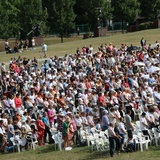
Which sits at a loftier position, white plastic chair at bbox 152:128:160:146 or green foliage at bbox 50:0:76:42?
green foliage at bbox 50:0:76:42

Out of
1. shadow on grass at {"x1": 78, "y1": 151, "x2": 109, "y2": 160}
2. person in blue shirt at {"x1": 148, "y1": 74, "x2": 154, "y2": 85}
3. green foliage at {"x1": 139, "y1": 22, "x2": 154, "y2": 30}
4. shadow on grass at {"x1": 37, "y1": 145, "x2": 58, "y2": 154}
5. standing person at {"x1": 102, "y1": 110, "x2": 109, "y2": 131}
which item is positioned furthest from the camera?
green foliage at {"x1": 139, "y1": 22, "x2": 154, "y2": 30}

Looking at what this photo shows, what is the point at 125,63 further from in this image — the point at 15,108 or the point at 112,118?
the point at 112,118

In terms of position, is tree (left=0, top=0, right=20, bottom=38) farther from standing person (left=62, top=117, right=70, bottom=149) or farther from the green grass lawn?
standing person (left=62, top=117, right=70, bottom=149)

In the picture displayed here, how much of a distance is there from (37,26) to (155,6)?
1869 cm

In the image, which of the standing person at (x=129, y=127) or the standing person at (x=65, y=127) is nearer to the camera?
the standing person at (x=129, y=127)

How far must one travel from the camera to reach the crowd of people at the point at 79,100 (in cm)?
2183

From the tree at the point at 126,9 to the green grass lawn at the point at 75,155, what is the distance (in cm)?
5631

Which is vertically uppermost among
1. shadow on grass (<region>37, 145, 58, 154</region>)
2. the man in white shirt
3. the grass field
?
the man in white shirt

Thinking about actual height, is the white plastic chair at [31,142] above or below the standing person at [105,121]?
below

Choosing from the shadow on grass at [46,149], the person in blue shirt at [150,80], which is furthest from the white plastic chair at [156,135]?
the person in blue shirt at [150,80]

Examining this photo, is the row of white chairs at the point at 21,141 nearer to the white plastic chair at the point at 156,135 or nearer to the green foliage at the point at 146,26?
the white plastic chair at the point at 156,135

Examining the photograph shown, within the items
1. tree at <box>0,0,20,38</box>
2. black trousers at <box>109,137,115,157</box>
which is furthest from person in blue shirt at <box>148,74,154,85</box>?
tree at <box>0,0,20,38</box>

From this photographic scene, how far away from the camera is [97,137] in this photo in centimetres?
2119

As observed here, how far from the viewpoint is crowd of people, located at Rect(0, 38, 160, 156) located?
21.8 meters
